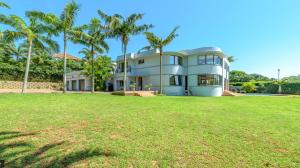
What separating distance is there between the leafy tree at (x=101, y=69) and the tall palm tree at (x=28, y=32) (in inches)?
396

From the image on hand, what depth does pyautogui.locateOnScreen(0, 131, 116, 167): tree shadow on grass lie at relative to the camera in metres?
4.42

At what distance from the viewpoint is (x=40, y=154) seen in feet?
15.8

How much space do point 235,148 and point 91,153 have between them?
3.61 meters

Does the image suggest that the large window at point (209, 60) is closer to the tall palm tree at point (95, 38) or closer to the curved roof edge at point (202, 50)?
the curved roof edge at point (202, 50)

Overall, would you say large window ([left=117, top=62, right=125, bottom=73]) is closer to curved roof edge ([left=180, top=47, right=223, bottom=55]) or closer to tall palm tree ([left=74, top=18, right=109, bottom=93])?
tall palm tree ([left=74, top=18, right=109, bottom=93])

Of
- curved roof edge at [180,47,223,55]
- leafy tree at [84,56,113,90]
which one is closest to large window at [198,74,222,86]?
curved roof edge at [180,47,223,55]

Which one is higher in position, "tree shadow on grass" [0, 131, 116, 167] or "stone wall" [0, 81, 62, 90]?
"stone wall" [0, 81, 62, 90]

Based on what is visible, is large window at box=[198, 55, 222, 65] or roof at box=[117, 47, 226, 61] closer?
roof at box=[117, 47, 226, 61]

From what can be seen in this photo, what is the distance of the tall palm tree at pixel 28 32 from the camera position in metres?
18.8

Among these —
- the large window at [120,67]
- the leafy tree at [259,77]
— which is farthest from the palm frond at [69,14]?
the leafy tree at [259,77]

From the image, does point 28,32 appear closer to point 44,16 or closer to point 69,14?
point 44,16

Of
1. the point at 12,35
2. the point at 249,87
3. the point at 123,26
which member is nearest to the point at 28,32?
the point at 12,35

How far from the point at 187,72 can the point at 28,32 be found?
20.1 m

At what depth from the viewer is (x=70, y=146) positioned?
5273 mm
